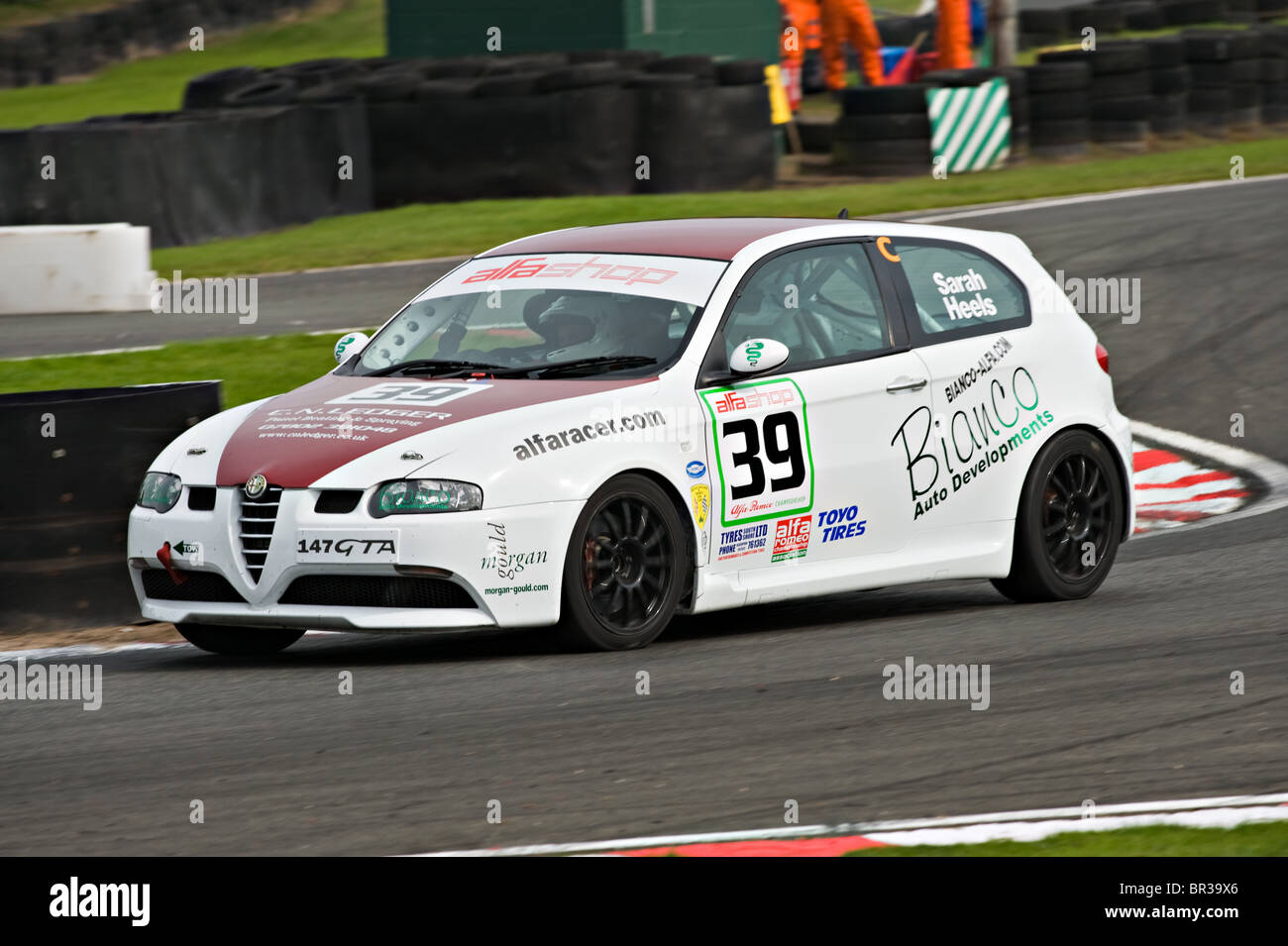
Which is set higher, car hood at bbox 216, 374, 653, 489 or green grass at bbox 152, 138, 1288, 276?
car hood at bbox 216, 374, 653, 489

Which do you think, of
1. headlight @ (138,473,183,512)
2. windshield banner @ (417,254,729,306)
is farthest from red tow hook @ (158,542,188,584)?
windshield banner @ (417,254,729,306)

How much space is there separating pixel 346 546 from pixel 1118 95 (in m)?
20.7

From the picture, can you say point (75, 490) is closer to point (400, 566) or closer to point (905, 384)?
point (400, 566)

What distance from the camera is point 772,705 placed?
698 centimetres

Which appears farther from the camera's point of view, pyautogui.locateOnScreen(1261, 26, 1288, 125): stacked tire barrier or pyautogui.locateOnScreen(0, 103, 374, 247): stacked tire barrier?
pyautogui.locateOnScreen(1261, 26, 1288, 125): stacked tire barrier

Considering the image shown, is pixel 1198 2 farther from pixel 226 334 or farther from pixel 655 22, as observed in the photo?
pixel 226 334

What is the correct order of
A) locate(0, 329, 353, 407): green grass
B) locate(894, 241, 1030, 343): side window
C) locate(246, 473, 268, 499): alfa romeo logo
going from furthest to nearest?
locate(0, 329, 353, 407): green grass < locate(894, 241, 1030, 343): side window < locate(246, 473, 268, 499): alfa romeo logo

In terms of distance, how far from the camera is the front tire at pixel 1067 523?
9172mm

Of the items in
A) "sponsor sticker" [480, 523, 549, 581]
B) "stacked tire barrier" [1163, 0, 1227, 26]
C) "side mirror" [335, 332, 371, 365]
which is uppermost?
"stacked tire barrier" [1163, 0, 1227, 26]

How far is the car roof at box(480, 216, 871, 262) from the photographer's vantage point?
8.62 metres

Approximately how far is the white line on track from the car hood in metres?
2.57

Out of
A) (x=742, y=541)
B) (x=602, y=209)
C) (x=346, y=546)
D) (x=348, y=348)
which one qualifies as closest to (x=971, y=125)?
(x=602, y=209)

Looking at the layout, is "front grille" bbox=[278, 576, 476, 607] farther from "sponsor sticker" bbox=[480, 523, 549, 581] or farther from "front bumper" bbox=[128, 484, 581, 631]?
"sponsor sticker" bbox=[480, 523, 549, 581]

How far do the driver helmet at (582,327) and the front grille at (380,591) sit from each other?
1.26 metres
